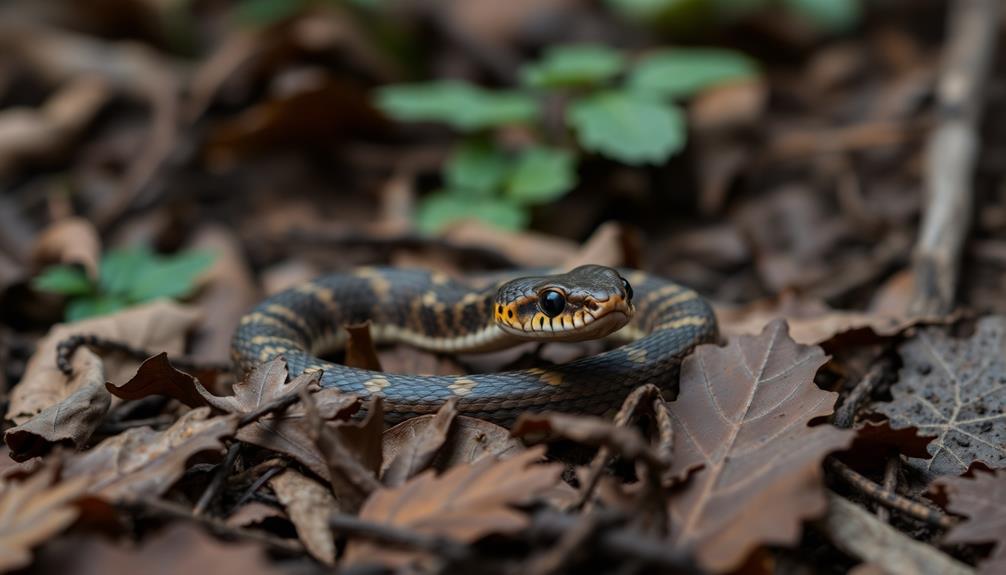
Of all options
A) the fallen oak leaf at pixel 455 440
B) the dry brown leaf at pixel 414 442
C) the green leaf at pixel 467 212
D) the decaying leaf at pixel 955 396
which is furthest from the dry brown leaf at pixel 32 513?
the green leaf at pixel 467 212

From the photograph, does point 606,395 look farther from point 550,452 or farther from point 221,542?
point 221,542

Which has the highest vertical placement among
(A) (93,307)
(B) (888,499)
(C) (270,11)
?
(C) (270,11)

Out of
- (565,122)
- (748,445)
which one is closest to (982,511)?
(748,445)

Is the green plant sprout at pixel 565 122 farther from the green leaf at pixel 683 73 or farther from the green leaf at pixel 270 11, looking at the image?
the green leaf at pixel 270 11

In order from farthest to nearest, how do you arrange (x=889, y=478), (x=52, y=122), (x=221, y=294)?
(x=52, y=122), (x=221, y=294), (x=889, y=478)

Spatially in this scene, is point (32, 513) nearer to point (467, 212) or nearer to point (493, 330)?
point (493, 330)

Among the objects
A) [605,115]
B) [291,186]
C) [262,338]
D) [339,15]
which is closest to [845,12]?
[605,115]
